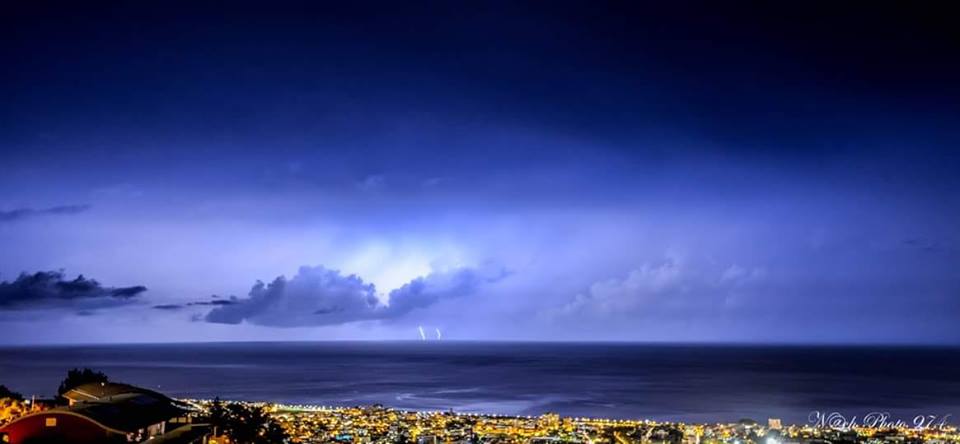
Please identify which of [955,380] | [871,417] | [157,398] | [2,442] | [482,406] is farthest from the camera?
[955,380]

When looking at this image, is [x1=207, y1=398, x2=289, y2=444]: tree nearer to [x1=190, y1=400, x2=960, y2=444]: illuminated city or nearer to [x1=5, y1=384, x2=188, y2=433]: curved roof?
[x1=5, y1=384, x2=188, y2=433]: curved roof

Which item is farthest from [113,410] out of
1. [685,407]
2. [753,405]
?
[753,405]

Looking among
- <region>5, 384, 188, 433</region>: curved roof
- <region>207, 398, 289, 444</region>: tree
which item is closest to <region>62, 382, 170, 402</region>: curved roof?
<region>5, 384, 188, 433</region>: curved roof

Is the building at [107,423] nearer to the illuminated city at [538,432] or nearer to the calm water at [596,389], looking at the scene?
the illuminated city at [538,432]

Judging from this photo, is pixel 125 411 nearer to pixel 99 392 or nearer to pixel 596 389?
pixel 99 392

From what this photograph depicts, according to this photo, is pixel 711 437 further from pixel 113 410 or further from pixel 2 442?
pixel 2 442

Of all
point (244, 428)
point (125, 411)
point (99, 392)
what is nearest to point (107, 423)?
point (125, 411)

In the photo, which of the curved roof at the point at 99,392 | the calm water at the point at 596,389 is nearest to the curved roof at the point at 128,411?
the curved roof at the point at 99,392

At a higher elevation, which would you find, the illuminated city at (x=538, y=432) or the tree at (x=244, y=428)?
the tree at (x=244, y=428)
